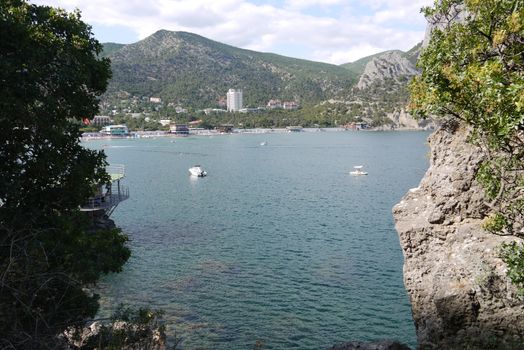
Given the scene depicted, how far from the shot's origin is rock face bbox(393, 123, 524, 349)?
15141mm

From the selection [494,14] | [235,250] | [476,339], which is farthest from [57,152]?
[235,250]

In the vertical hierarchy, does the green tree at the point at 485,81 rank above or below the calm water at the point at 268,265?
above

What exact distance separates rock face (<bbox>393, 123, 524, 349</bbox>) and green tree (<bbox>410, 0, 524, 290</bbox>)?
209 inches

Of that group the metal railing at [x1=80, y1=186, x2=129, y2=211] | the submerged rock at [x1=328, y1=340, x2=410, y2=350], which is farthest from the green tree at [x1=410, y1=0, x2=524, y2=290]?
the metal railing at [x1=80, y1=186, x2=129, y2=211]

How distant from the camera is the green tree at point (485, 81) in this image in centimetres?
791

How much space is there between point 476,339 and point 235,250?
22306 mm

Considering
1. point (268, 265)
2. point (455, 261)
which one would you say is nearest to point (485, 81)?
point (455, 261)

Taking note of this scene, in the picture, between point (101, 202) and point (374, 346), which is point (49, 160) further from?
Result: point (101, 202)

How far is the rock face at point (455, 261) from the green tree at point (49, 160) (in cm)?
1136

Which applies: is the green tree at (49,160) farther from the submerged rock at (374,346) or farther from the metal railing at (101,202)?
the metal railing at (101,202)

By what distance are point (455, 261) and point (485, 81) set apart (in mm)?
9979

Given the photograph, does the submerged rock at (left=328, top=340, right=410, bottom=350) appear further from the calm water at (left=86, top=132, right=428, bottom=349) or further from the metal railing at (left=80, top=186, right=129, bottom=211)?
the metal railing at (left=80, top=186, right=129, bottom=211)

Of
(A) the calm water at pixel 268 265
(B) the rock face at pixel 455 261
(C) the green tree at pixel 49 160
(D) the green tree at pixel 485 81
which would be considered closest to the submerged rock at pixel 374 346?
(B) the rock face at pixel 455 261

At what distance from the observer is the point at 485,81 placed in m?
7.95
